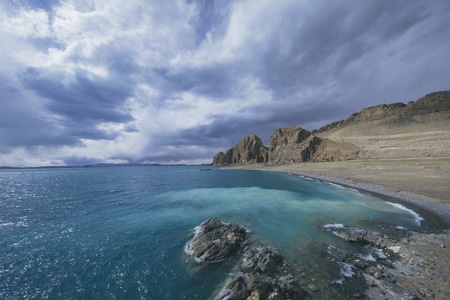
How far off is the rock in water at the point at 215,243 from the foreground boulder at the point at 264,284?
7.13ft

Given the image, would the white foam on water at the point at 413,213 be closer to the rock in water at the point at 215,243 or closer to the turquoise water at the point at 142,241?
the turquoise water at the point at 142,241

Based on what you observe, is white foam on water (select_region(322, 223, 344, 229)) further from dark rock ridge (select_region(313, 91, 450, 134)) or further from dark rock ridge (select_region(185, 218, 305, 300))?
dark rock ridge (select_region(313, 91, 450, 134))

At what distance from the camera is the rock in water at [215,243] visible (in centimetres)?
1349

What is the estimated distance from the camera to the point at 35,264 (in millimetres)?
13453

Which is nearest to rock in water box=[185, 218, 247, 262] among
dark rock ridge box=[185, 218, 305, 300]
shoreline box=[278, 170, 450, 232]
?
dark rock ridge box=[185, 218, 305, 300]

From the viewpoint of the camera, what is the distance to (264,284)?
9.41 m

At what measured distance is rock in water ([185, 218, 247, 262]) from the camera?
13.5 metres

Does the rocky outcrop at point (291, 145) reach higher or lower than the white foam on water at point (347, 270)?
higher

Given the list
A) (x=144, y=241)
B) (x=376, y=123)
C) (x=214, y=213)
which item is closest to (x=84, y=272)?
(x=144, y=241)

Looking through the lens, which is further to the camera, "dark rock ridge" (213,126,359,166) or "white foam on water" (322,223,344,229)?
"dark rock ridge" (213,126,359,166)

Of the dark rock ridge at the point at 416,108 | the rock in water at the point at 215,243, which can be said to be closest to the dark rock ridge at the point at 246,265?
the rock in water at the point at 215,243

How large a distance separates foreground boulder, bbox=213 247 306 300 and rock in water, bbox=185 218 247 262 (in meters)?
2.17

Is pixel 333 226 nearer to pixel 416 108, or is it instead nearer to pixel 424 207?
pixel 424 207

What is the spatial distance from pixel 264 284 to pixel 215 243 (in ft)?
18.3
